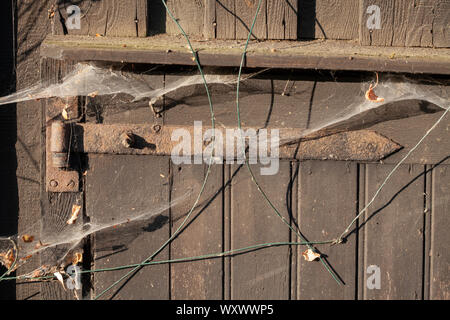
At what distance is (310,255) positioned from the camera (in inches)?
71.6

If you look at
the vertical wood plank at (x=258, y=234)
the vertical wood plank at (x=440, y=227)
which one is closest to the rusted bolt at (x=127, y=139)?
the vertical wood plank at (x=258, y=234)

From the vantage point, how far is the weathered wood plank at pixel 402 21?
1746 mm

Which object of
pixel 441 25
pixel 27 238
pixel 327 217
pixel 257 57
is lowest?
pixel 27 238

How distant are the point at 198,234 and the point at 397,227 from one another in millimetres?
934

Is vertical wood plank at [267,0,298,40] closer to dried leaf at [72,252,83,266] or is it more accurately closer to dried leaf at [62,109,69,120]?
dried leaf at [62,109,69,120]

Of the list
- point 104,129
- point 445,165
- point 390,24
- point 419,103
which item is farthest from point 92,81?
point 445,165

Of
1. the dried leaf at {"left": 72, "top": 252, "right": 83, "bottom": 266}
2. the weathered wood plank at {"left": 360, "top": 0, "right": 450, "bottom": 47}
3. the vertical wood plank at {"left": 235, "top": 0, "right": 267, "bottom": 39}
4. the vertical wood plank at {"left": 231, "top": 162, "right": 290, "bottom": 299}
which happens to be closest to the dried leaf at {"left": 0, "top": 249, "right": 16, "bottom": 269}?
the dried leaf at {"left": 72, "top": 252, "right": 83, "bottom": 266}

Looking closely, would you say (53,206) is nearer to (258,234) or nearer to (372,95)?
(258,234)

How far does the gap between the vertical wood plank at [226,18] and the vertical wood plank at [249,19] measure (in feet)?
0.06

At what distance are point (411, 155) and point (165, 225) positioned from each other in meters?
1.19

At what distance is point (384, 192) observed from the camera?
182 cm

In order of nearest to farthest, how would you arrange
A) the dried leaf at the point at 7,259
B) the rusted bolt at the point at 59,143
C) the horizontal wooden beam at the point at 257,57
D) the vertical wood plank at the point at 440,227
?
the horizontal wooden beam at the point at 257,57 < the rusted bolt at the point at 59,143 < the vertical wood plank at the point at 440,227 < the dried leaf at the point at 7,259

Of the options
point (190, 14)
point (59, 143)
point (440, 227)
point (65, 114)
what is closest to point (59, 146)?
point (59, 143)

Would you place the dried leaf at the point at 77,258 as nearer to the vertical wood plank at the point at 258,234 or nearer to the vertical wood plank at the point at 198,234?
the vertical wood plank at the point at 198,234
